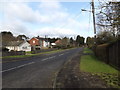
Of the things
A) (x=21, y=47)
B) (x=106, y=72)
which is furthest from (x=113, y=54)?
(x=21, y=47)

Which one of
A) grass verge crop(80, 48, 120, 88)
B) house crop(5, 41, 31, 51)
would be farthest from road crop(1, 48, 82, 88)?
house crop(5, 41, 31, 51)

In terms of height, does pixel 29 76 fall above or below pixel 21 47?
below

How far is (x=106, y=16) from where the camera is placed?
9883mm

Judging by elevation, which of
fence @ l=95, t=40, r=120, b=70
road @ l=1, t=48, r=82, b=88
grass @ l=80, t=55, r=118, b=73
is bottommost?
road @ l=1, t=48, r=82, b=88

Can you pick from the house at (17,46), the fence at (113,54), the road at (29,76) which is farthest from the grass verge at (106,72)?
the house at (17,46)

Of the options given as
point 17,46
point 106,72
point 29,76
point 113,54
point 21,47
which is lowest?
point 29,76

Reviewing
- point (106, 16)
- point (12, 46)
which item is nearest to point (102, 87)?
point (106, 16)

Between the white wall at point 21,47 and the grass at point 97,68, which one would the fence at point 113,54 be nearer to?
the grass at point 97,68

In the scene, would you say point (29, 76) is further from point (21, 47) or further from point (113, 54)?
point (21, 47)

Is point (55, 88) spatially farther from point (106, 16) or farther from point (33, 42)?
point (33, 42)

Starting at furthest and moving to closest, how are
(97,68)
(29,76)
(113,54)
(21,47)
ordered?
(21,47)
(113,54)
(97,68)
(29,76)

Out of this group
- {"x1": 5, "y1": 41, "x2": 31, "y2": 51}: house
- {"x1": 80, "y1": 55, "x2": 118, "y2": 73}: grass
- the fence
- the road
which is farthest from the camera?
{"x1": 5, "y1": 41, "x2": 31, "y2": 51}: house

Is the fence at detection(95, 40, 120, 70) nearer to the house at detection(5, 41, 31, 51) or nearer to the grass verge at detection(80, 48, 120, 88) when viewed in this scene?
the grass verge at detection(80, 48, 120, 88)

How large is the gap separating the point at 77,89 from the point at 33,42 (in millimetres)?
78573
